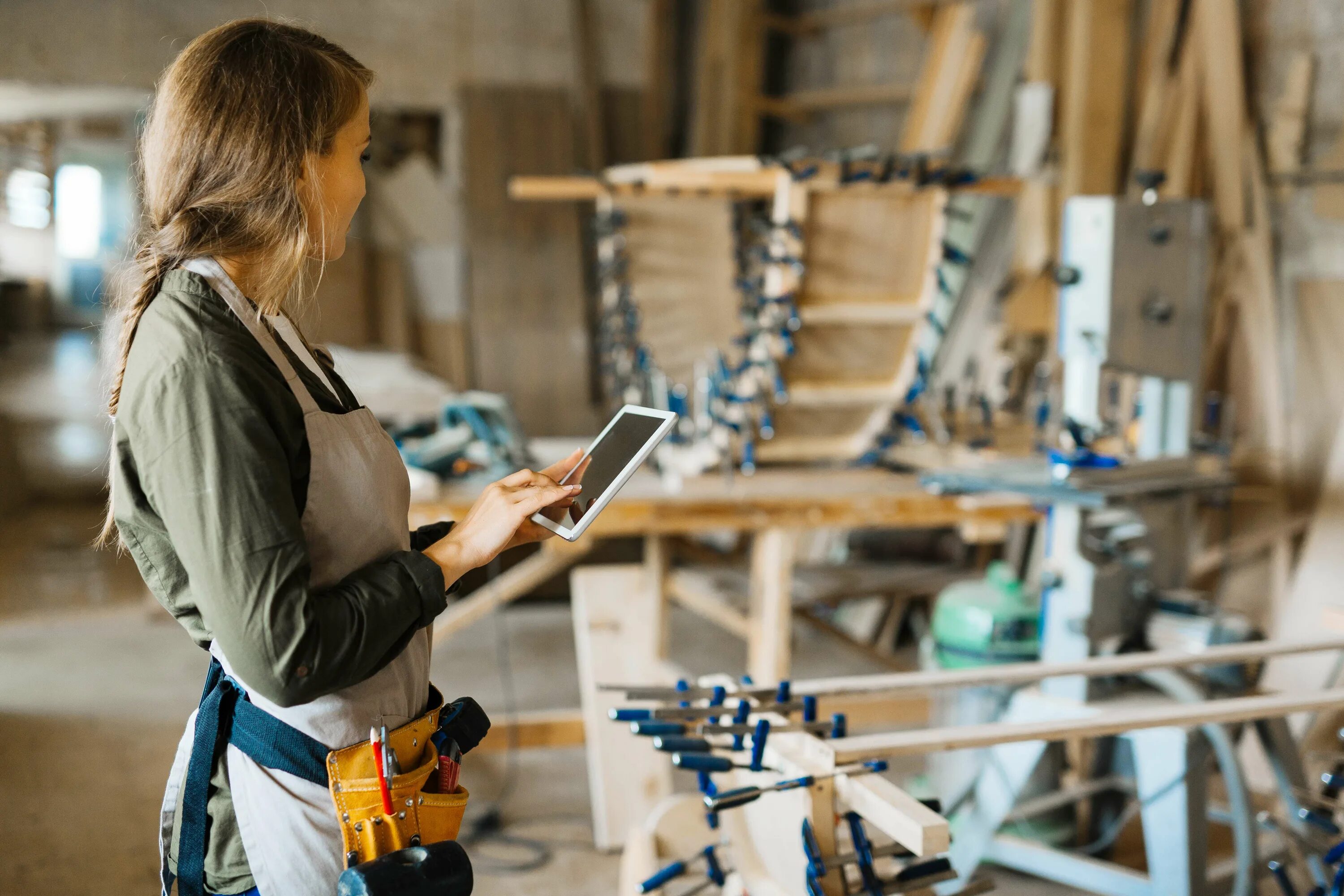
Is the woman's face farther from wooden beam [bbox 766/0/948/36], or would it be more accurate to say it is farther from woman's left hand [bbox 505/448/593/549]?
wooden beam [bbox 766/0/948/36]

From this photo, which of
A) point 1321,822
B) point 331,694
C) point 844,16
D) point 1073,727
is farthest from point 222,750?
point 844,16

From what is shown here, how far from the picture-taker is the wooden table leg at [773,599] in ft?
9.96

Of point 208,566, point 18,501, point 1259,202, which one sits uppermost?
point 1259,202

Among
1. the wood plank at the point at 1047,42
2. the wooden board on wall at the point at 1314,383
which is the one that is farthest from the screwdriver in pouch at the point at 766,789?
the wood plank at the point at 1047,42

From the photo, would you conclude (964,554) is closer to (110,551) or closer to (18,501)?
(110,551)

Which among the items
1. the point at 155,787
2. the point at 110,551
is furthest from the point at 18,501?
the point at 155,787

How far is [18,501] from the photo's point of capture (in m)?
6.10

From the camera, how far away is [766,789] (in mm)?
1438

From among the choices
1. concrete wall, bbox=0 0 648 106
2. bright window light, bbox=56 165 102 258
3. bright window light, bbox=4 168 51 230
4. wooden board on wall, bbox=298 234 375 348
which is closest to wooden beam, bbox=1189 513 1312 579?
bright window light, bbox=4 168 51 230

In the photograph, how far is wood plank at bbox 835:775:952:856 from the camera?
4.43 ft

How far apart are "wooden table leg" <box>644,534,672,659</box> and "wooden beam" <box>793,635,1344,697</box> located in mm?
1841

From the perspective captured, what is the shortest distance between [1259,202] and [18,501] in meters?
6.26

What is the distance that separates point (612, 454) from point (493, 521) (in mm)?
217

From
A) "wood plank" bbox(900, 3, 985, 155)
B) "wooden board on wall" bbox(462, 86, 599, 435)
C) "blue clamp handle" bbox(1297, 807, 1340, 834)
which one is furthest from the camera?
"wooden board on wall" bbox(462, 86, 599, 435)
